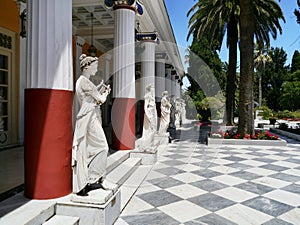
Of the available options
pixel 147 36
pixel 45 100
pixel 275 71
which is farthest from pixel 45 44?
pixel 275 71

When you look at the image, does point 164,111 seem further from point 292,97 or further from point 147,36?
point 292,97

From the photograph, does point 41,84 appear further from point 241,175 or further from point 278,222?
point 241,175

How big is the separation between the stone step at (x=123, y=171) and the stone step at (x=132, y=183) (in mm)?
91

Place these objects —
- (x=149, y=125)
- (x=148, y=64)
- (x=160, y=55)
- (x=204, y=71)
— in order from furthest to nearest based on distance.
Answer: (x=204, y=71) → (x=160, y=55) → (x=148, y=64) → (x=149, y=125)

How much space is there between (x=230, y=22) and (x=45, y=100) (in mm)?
15460

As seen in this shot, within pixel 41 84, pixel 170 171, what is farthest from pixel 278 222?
pixel 41 84

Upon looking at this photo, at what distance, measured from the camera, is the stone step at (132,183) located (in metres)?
4.25

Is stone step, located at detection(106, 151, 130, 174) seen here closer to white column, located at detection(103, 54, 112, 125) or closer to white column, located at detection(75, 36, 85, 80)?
white column, located at detection(75, 36, 85, 80)

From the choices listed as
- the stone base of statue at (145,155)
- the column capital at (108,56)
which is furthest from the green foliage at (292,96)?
the stone base of statue at (145,155)

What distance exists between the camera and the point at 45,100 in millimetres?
2988

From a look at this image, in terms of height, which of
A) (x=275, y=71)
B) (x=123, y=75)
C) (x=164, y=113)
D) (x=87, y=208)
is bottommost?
(x=87, y=208)

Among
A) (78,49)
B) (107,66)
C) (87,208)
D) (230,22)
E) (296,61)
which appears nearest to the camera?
(87,208)

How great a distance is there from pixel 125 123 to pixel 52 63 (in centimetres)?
377

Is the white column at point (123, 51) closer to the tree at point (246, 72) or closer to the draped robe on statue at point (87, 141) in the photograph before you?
the draped robe on statue at point (87, 141)
